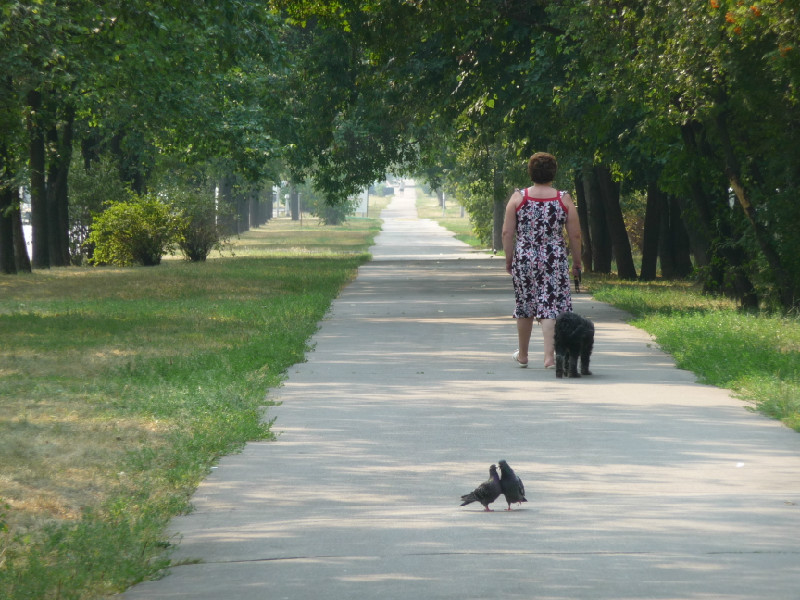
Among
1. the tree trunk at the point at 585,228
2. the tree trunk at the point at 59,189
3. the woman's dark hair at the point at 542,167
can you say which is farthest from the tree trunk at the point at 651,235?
the woman's dark hair at the point at 542,167

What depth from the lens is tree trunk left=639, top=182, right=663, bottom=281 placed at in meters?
27.6

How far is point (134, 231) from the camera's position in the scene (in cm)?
3544

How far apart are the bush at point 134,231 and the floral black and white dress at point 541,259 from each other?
24.8 m

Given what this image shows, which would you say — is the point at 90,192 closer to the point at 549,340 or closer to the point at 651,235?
the point at 651,235

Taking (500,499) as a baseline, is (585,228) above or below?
above

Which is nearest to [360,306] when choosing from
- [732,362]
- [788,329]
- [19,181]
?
[788,329]

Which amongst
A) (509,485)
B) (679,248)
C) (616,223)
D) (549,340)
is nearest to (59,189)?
(616,223)

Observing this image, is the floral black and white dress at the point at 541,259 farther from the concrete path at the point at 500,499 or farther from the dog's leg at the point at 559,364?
the concrete path at the point at 500,499

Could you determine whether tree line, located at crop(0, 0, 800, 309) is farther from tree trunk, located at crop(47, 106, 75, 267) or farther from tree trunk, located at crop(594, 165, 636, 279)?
tree trunk, located at crop(47, 106, 75, 267)

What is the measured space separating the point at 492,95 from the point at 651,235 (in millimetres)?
7370

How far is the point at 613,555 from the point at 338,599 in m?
1.24

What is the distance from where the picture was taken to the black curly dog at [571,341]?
1102cm

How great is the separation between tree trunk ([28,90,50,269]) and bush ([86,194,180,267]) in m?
2.00

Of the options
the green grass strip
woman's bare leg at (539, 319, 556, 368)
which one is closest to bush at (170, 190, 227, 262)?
the green grass strip
